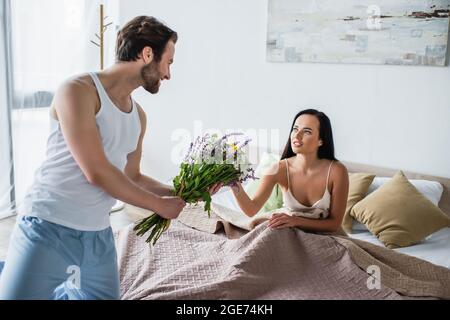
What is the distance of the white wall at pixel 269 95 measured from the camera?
10.7 feet

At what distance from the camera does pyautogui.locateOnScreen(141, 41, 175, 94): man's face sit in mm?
1761

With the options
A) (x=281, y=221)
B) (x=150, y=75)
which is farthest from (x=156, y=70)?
(x=281, y=221)

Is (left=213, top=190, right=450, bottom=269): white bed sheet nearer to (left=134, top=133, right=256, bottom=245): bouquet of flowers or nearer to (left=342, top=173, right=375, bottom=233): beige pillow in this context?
(left=342, top=173, right=375, bottom=233): beige pillow

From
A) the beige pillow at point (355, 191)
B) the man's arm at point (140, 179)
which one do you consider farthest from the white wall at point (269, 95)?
the man's arm at point (140, 179)

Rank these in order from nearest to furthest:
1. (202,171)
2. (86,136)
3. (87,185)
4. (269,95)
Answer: (86,136)
(87,185)
(202,171)
(269,95)

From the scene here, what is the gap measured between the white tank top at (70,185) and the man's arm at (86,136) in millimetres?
53

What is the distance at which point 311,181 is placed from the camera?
2512 mm

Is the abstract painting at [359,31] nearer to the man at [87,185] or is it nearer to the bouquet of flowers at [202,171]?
the bouquet of flowers at [202,171]

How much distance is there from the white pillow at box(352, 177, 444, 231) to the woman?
63 centimetres

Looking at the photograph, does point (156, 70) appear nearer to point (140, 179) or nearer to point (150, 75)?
point (150, 75)

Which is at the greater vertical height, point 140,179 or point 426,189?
point 140,179

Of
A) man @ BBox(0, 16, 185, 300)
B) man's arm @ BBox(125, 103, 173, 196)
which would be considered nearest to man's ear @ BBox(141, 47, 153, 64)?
man @ BBox(0, 16, 185, 300)

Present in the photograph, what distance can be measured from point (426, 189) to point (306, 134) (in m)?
1.03
